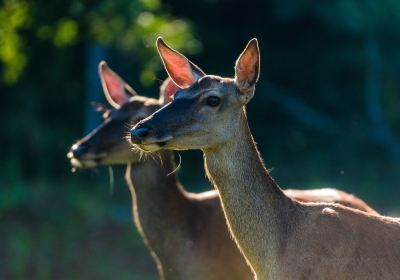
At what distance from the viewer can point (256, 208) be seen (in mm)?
7395

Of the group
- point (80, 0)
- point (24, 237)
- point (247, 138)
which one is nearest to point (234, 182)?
point (247, 138)

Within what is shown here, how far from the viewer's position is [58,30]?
15.6m

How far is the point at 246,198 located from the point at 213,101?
68cm

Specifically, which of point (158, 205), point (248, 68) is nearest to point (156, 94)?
point (158, 205)

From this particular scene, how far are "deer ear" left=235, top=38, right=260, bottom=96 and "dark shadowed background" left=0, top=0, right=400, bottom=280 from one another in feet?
26.5

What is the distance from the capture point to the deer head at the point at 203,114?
718 cm

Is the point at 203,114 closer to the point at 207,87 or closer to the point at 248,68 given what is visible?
the point at 207,87

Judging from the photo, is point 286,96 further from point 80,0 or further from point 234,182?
point 234,182

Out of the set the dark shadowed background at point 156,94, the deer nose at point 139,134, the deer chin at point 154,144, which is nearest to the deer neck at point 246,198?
the deer chin at point 154,144

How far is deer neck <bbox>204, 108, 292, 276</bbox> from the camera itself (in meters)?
7.33

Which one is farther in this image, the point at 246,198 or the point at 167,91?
the point at 167,91

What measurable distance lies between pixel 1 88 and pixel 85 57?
5.73ft

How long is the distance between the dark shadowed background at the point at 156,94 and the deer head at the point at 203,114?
8.10 m

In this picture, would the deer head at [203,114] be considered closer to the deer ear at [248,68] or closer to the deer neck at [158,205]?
the deer ear at [248,68]
